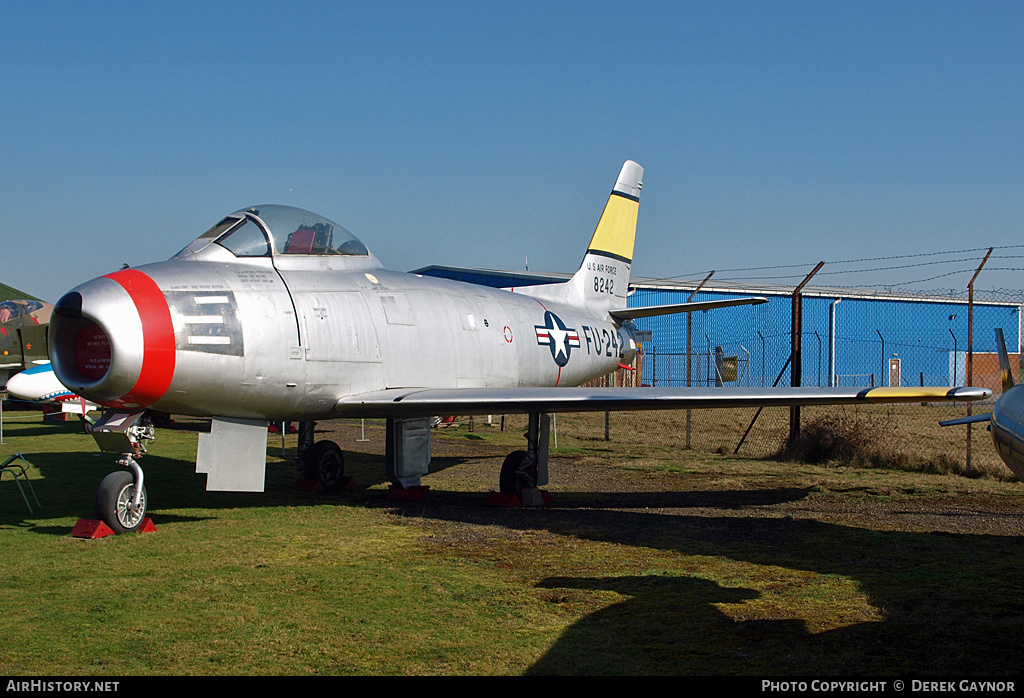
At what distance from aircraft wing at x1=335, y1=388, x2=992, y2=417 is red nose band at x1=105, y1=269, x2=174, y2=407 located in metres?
2.08

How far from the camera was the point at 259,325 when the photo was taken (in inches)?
324

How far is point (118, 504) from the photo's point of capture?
25.9ft

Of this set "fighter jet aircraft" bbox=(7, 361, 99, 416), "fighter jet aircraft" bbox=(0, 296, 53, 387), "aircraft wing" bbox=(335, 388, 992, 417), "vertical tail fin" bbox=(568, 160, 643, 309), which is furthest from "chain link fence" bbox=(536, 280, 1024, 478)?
"aircraft wing" bbox=(335, 388, 992, 417)

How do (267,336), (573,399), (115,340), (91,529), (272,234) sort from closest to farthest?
(115,340)
(91,529)
(267,336)
(573,399)
(272,234)

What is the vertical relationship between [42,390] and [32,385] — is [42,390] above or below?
below

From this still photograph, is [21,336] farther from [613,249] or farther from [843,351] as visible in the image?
[843,351]

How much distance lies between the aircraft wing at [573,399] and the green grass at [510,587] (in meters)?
1.26

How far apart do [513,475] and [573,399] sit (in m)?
2.23

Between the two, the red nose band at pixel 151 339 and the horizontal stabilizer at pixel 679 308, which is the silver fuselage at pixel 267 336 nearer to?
the red nose band at pixel 151 339

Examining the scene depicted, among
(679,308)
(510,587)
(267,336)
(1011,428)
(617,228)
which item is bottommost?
(510,587)

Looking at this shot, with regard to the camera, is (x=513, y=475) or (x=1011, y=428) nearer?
(x=1011, y=428)

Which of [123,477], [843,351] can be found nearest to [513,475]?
[123,477]

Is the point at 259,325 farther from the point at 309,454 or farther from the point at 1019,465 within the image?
the point at 1019,465

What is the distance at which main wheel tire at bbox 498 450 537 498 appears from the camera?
10445mm
